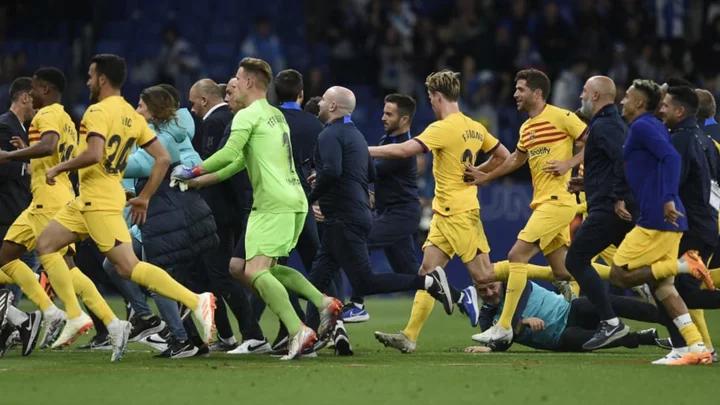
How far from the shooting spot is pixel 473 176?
11.9m

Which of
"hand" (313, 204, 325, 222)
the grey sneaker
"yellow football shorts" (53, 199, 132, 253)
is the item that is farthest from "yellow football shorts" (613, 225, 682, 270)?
"yellow football shorts" (53, 199, 132, 253)

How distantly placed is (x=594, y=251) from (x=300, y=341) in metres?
2.61

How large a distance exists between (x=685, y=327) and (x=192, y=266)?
4370mm

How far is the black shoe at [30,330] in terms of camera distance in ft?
36.7

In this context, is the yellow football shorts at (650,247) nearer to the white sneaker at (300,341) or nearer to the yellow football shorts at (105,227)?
the white sneaker at (300,341)

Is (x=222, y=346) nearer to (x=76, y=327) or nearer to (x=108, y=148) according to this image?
(x=76, y=327)

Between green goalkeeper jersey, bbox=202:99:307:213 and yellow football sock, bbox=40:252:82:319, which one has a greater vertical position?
green goalkeeper jersey, bbox=202:99:307:213

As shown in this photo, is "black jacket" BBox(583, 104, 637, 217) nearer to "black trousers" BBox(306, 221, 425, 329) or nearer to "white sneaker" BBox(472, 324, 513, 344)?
"white sneaker" BBox(472, 324, 513, 344)

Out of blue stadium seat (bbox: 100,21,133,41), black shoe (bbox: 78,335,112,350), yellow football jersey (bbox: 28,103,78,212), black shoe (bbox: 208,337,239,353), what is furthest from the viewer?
blue stadium seat (bbox: 100,21,133,41)

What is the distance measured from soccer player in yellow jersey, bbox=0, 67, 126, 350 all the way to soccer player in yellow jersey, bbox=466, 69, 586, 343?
11.5 ft

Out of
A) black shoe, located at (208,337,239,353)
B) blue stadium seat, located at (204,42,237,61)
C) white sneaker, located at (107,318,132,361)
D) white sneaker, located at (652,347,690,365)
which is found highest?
blue stadium seat, located at (204,42,237,61)

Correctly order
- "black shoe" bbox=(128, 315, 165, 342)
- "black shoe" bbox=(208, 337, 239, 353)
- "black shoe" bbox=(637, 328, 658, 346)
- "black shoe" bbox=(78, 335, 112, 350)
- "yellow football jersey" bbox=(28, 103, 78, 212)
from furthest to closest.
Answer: "black shoe" bbox=(78, 335, 112, 350) < "black shoe" bbox=(128, 315, 165, 342) < "black shoe" bbox=(208, 337, 239, 353) < "black shoe" bbox=(637, 328, 658, 346) < "yellow football jersey" bbox=(28, 103, 78, 212)

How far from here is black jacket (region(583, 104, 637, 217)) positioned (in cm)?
1110

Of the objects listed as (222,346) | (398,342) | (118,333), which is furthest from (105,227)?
(398,342)
